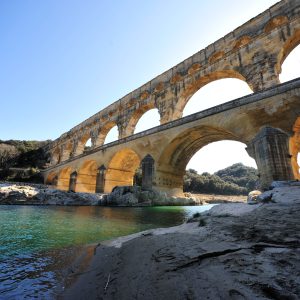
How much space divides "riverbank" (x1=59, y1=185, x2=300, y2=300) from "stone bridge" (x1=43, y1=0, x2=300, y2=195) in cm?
646

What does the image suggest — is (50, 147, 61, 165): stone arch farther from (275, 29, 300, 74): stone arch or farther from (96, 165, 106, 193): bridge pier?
(275, 29, 300, 74): stone arch

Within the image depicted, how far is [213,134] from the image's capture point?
42.2ft

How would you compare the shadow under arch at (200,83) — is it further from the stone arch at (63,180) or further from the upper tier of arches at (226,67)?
the stone arch at (63,180)

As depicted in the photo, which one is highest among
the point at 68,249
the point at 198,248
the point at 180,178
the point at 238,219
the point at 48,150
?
the point at 48,150

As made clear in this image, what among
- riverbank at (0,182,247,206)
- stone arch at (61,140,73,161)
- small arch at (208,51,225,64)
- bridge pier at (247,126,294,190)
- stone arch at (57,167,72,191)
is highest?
small arch at (208,51,225,64)

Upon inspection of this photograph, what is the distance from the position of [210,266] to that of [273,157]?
302 inches

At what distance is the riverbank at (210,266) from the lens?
145 centimetres

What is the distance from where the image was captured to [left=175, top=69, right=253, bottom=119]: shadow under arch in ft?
45.1

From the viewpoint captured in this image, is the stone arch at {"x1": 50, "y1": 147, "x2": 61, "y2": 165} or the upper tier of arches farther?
the stone arch at {"x1": 50, "y1": 147, "x2": 61, "y2": 165}

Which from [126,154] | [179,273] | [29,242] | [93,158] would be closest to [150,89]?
[126,154]

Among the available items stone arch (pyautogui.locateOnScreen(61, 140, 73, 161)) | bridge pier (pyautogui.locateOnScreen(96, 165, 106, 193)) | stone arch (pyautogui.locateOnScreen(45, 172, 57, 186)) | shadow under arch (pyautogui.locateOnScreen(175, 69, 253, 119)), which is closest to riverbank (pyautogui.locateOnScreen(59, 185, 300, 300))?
shadow under arch (pyautogui.locateOnScreen(175, 69, 253, 119))

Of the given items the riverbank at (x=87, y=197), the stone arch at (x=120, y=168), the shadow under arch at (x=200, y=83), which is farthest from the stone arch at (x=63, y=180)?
the shadow under arch at (x=200, y=83)

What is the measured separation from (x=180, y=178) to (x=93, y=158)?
8760 mm

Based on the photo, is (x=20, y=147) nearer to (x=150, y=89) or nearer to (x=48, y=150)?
(x=48, y=150)
